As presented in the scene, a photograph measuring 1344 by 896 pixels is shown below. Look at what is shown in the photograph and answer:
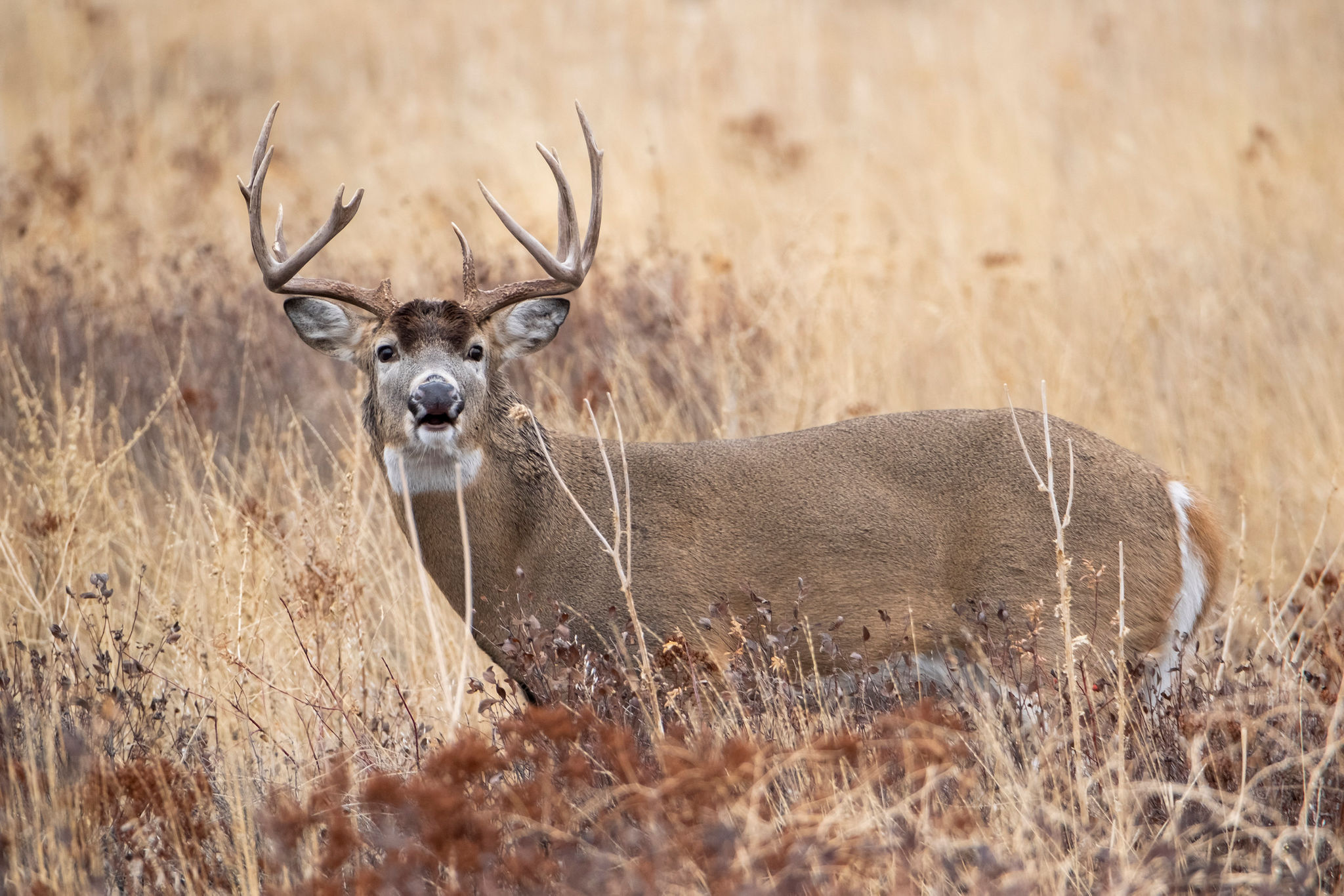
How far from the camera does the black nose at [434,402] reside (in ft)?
13.7

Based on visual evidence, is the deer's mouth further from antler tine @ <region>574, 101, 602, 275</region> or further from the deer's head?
antler tine @ <region>574, 101, 602, 275</region>

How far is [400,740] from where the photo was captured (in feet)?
13.0

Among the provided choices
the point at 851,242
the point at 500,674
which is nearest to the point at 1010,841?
the point at 500,674

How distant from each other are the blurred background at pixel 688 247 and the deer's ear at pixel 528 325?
0.72 m

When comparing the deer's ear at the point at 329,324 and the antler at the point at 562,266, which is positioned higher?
the antler at the point at 562,266

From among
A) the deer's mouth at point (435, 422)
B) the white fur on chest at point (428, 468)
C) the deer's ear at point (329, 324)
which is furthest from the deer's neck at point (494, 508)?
the deer's ear at point (329, 324)

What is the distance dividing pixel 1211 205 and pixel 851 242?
257cm

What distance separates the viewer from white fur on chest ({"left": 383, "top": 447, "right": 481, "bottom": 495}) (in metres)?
4.40

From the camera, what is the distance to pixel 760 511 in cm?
435

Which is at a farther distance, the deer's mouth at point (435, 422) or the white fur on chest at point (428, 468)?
the white fur on chest at point (428, 468)

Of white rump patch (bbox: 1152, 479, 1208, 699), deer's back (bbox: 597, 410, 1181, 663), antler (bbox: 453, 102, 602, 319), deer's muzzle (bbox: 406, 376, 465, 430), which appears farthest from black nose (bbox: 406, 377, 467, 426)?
white rump patch (bbox: 1152, 479, 1208, 699)

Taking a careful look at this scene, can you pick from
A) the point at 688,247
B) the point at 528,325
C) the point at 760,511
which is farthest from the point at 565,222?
the point at 688,247

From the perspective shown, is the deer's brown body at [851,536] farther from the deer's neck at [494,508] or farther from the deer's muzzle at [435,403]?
the deer's muzzle at [435,403]

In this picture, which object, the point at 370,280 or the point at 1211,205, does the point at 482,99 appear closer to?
the point at 370,280
